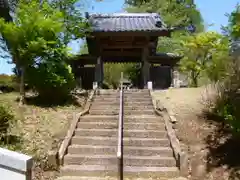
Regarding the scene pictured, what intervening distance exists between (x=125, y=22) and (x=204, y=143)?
11.0 m

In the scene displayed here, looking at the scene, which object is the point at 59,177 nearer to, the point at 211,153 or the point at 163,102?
the point at 211,153

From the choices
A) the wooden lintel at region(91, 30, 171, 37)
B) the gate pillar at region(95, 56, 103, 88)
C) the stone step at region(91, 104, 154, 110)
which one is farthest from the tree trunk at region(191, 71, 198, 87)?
the stone step at region(91, 104, 154, 110)

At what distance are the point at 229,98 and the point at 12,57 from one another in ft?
22.8

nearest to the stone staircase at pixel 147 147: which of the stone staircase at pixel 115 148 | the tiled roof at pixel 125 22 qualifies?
the stone staircase at pixel 115 148

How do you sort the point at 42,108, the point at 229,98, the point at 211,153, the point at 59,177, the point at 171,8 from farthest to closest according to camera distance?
the point at 171,8 → the point at 42,108 → the point at 229,98 → the point at 211,153 → the point at 59,177

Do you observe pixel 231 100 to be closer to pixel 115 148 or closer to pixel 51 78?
pixel 115 148

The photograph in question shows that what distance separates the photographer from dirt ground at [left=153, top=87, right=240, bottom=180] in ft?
22.2

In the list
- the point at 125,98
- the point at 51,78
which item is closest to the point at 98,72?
the point at 125,98

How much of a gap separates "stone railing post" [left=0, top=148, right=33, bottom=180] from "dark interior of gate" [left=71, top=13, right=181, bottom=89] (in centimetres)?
1201

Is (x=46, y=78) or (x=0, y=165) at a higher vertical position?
(x=46, y=78)

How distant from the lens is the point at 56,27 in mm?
10836

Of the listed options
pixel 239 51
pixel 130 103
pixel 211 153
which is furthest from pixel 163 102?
pixel 211 153

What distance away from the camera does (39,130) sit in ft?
28.1

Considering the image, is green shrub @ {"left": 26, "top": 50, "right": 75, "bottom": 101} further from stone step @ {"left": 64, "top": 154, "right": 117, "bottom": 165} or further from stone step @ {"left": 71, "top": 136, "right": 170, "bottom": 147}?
stone step @ {"left": 64, "top": 154, "right": 117, "bottom": 165}
